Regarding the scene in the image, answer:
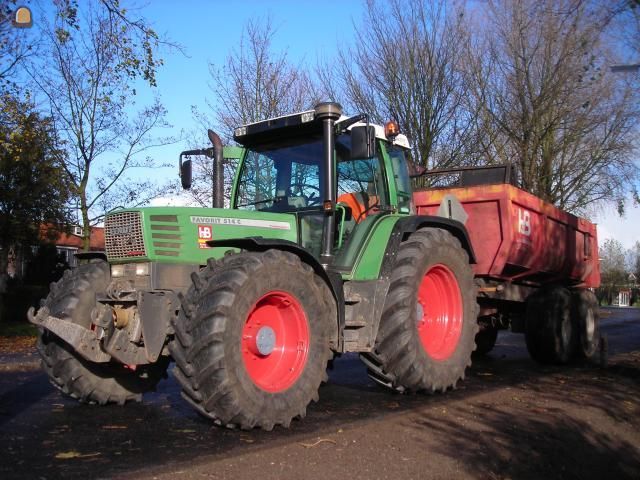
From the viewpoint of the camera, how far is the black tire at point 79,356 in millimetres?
5652

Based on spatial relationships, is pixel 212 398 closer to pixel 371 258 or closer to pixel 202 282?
pixel 202 282

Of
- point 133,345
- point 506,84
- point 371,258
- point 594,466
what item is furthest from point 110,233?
point 506,84

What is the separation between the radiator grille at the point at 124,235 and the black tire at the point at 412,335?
93.6 inches

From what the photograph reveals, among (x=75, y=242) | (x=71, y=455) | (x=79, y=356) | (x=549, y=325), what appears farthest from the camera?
(x=75, y=242)

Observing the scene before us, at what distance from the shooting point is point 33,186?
17.6 m

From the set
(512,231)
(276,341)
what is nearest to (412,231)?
(276,341)

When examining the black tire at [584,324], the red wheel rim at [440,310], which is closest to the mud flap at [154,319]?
the red wheel rim at [440,310]

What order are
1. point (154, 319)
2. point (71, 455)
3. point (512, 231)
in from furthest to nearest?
point (512, 231) < point (154, 319) < point (71, 455)

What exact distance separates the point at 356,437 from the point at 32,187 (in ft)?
50.3

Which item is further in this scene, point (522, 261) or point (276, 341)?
point (522, 261)

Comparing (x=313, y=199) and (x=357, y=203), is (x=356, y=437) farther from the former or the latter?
(x=357, y=203)

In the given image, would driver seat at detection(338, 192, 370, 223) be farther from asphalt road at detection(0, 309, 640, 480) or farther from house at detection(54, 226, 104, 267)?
house at detection(54, 226, 104, 267)

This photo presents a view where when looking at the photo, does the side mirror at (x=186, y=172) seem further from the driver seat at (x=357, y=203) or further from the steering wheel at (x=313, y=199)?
the driver seat at (x=357, y=203)

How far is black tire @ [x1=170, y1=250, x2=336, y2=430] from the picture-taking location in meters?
4.68
